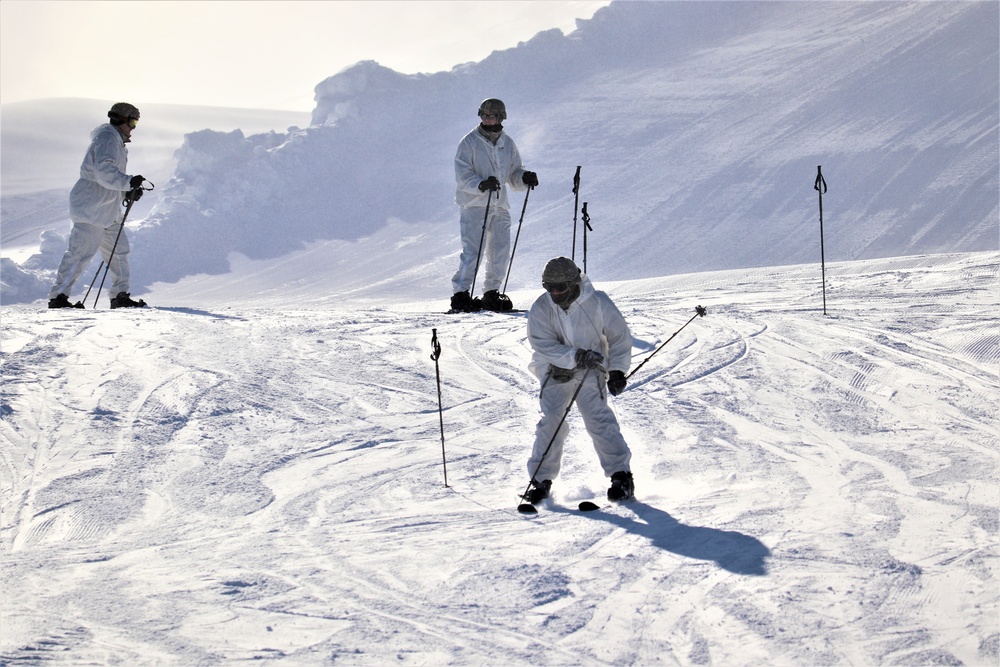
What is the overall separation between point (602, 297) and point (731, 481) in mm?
1297

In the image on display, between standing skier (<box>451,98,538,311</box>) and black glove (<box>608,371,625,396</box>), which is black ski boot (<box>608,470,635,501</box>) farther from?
standing skier (<box>451,98,538,311</box>)

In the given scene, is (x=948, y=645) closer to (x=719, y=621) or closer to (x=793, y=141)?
(x=719, y=621)

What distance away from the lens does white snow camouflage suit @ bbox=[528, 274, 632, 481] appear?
5.43 metres

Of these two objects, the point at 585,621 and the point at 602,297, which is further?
the point at 602,297

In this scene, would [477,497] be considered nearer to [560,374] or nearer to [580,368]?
[560,374]

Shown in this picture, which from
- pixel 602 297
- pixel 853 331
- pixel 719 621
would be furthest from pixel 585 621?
pixel 853 331

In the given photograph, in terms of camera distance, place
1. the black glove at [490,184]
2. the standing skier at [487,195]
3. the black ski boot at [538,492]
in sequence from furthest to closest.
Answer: the standing skier at [487,195] < the black glove at [490,184] < the black ski boot at [538,492]

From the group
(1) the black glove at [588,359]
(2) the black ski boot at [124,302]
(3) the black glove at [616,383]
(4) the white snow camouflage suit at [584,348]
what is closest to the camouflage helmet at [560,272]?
(4) the white snow camouflage suit at [584,348]

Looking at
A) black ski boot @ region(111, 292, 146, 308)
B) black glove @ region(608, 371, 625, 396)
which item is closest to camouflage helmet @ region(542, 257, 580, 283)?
black glove @ region(608, 371, 625, 396)

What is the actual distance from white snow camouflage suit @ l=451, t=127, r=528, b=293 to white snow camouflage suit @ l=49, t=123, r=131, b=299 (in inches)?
133

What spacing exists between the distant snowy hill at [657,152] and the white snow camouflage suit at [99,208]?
10.8 m

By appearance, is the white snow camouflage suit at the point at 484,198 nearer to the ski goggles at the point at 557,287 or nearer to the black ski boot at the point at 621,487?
the ski goggles at the point at 557,287

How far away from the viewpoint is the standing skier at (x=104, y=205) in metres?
10.2

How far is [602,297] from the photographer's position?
5477 millimetres
